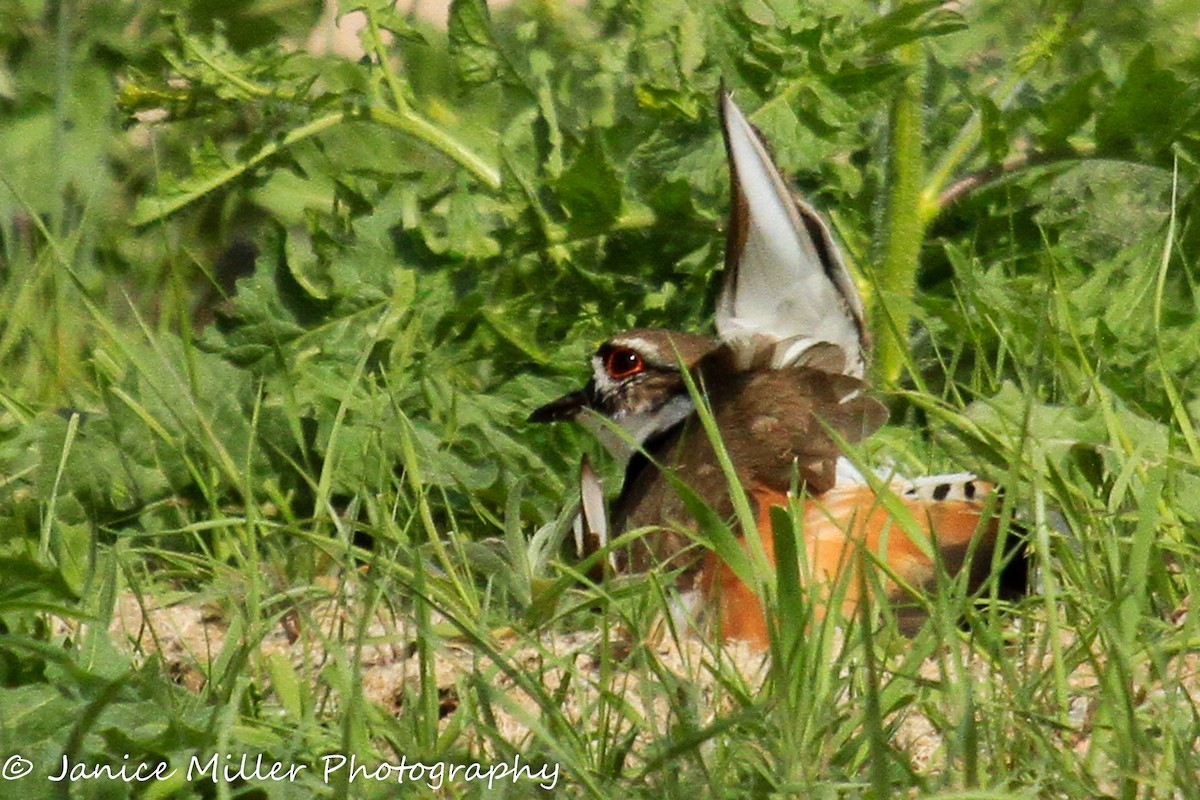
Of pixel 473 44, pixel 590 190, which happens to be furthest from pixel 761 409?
pixel 473 44

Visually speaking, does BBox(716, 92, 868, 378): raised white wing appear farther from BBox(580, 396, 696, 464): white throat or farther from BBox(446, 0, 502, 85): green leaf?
BBox(446, 0, 502, 85): green leaf

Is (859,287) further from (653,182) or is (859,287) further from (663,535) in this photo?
(663,535)

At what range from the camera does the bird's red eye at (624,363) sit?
3826mm

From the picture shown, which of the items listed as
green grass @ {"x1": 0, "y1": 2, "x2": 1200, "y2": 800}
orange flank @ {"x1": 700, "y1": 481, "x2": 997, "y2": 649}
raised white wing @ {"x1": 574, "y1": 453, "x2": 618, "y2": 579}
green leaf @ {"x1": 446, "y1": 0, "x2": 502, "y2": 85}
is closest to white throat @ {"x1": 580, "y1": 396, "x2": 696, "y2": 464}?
green grass @ {"x1": 0, "y1": 2, "x2": 1200, "y2": 800}

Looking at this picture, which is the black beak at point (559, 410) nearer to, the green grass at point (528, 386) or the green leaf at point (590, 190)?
the green grass at point (528, 386)

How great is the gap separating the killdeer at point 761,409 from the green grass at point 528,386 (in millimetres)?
138

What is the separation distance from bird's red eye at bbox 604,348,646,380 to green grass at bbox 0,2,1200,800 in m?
0.23

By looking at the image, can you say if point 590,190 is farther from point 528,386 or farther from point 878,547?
point 878,547

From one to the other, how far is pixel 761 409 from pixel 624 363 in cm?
38

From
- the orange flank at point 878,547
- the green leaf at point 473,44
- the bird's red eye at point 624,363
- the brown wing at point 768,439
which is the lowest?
the orange flank at point 878,547

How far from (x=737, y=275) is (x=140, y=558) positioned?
1.33m

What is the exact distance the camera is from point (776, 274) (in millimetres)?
3646

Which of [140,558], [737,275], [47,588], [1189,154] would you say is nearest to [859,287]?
[737,275]

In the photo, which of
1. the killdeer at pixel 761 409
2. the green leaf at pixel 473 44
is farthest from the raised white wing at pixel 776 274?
the green leaf at pixel 473 44
